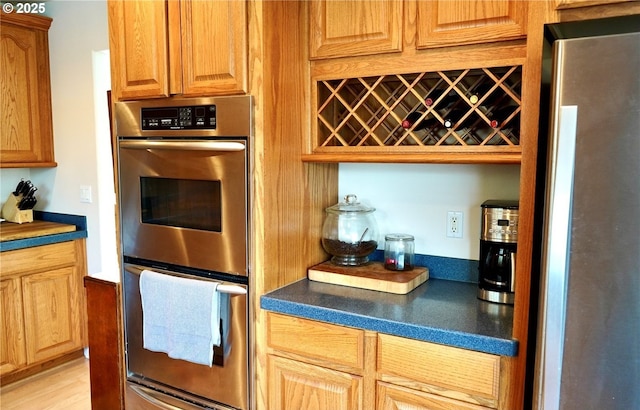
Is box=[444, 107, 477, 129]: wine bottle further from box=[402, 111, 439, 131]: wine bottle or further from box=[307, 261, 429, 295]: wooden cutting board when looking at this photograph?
box=[307, 261, 429, 295]: wooden cutting board

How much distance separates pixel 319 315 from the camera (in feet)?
5.49

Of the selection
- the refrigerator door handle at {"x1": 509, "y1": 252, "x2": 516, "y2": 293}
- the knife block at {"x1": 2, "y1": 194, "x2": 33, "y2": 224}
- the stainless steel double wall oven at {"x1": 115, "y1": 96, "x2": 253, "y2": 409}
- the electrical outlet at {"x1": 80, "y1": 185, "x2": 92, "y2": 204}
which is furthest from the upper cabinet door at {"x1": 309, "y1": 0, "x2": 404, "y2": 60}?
the knife block at {"x1": 2, "y1": 194, "x2": 33, "y2": 224}

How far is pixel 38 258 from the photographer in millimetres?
3080

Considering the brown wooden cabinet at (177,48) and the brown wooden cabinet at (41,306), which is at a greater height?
the brown wooden cabinet at (177,48)

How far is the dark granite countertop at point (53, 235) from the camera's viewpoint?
2.92 meters

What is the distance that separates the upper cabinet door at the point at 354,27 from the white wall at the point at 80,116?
179 centimetres

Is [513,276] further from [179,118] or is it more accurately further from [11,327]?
[11,327]

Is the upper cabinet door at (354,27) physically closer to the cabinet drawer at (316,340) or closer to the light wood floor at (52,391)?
the cabinet drawer at (316,340)

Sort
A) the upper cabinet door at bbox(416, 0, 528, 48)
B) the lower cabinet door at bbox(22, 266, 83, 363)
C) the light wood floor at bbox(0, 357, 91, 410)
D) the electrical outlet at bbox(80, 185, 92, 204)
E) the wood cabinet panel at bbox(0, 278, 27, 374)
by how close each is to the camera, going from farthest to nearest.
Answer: the electrical outlet at bbox(80, 185, 92, 204) < the lower cabinet door at bbox(22, 266, 83, 363) < the wood cabinet panel at bbox(0, 278, 27, 374) < the light wood floor at bbox(0, 357, 91, 410) < the upper cabinet door at bbox(416, 0, 528, 48)

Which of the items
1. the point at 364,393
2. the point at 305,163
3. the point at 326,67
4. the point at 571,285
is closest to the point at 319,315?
the point at 364,393

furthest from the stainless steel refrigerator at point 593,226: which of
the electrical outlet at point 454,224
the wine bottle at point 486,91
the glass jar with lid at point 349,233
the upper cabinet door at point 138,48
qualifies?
the upper cabinet door at point 138,48

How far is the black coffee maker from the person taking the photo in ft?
5.39

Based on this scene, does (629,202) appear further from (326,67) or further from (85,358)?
(85,358)

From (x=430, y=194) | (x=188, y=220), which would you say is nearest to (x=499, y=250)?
(x=430, y=194)
